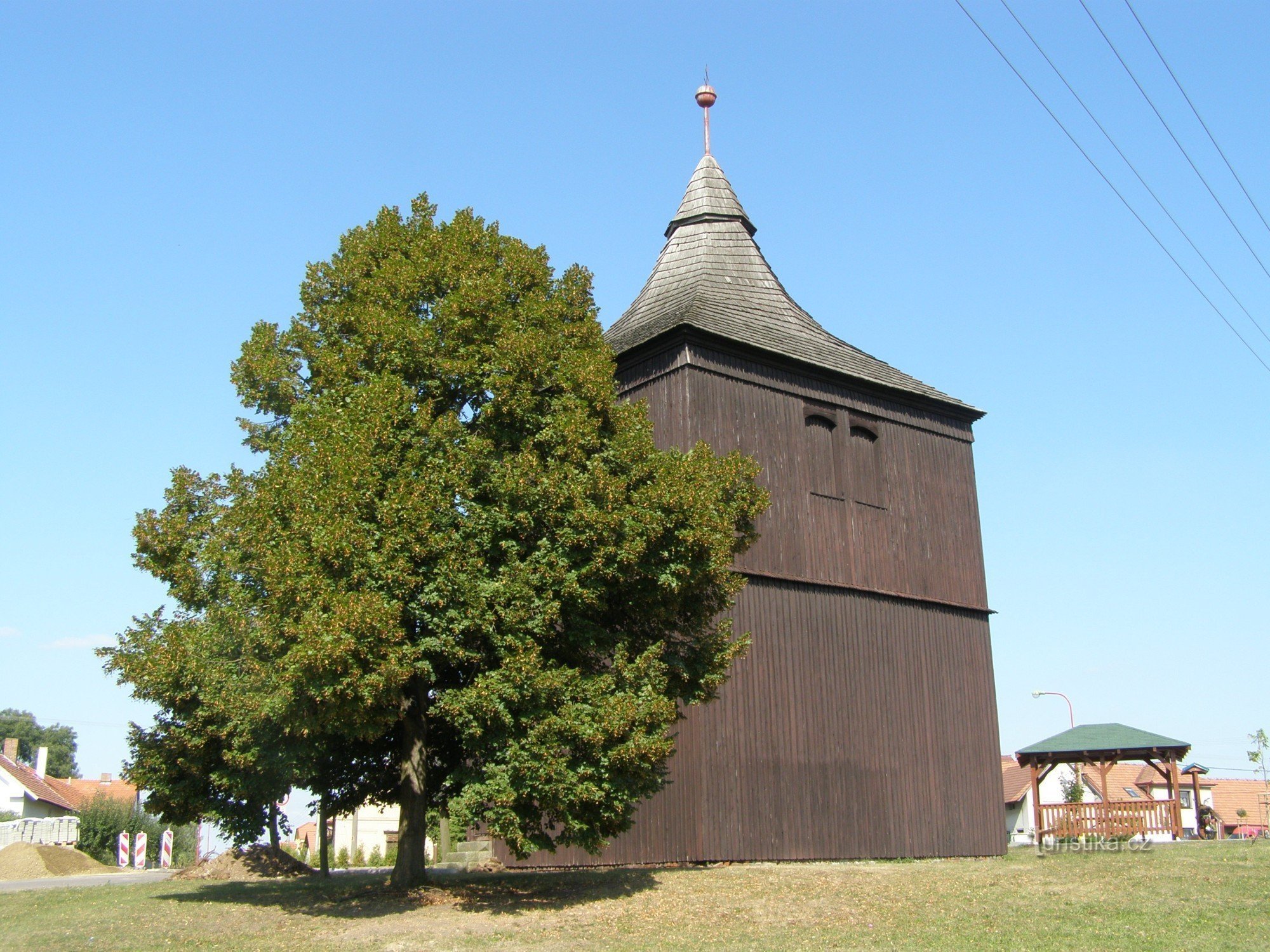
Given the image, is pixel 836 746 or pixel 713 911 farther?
pixel 836 746

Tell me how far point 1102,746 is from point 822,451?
11500 millimetres

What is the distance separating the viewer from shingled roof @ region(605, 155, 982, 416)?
2336cm

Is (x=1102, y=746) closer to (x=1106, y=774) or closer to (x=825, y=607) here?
(x=1106, y=774)

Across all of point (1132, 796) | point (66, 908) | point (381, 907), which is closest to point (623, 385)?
→ point (381, 907)

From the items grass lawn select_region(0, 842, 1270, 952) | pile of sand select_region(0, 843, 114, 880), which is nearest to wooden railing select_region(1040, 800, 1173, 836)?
grass lawn select_region(0, 842, 1270, 952)

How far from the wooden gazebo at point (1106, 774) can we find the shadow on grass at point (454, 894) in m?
12.7

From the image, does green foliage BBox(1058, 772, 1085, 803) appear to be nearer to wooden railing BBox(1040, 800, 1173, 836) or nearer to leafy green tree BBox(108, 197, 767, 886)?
→ wooden railing BBox(1040, 800, 1173, 836)

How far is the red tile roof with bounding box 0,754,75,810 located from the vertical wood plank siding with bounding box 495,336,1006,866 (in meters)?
44.1

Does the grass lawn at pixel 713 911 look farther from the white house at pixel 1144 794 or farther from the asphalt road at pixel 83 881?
the white house at pixel 1144 794

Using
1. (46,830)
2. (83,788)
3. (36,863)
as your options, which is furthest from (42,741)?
(36,863)

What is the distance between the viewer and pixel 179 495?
17.5m

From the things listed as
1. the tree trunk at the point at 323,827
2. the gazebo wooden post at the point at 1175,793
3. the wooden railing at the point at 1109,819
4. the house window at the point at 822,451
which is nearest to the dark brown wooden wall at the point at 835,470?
the house window at the point at 822,451

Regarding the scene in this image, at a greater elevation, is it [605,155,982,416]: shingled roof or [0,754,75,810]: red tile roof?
[605,155,982,416]: shingled roof

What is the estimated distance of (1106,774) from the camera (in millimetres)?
28016
